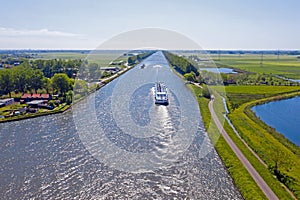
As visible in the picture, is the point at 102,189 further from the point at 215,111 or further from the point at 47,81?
the point at 47,81

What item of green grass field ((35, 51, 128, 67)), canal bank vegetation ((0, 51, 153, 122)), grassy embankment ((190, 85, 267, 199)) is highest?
green grass field ((35, 51, 128, 67))

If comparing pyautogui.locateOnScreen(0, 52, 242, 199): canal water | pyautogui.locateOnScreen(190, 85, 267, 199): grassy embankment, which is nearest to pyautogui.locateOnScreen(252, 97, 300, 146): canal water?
pyautogui.locateOnScreen(190, 85, 267, 199): grassy embankment

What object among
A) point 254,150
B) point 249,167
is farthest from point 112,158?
point 254,150

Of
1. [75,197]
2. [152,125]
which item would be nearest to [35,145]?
[75,197]

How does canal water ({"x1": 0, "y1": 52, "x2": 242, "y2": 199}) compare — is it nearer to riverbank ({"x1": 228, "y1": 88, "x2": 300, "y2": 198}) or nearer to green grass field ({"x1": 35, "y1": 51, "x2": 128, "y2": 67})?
riverbank ({"x1": 228, "y1": 88, "x2": 300, "y2": 198})

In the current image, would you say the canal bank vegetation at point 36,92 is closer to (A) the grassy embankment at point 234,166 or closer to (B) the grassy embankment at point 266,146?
(A) the grassy embankment at point 234,166
